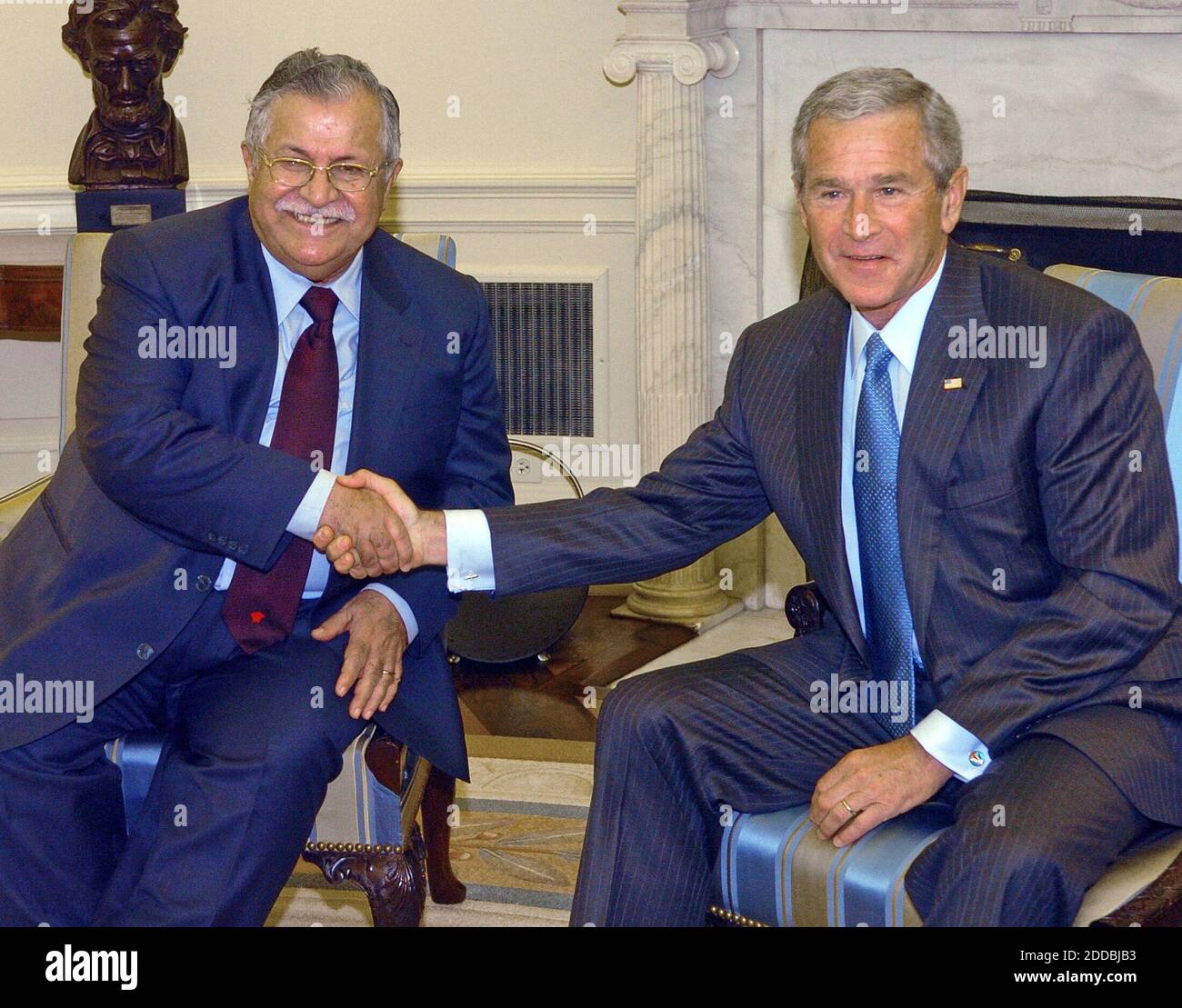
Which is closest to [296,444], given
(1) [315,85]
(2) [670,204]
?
(1) [315,85]

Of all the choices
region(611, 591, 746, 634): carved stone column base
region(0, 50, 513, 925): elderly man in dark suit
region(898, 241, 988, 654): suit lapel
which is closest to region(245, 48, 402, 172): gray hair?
region(0, 50, 513, 925): elderly man in dark suit

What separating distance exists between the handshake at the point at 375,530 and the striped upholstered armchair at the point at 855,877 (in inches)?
25.4

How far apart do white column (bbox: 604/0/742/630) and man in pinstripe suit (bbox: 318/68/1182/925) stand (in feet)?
6.76

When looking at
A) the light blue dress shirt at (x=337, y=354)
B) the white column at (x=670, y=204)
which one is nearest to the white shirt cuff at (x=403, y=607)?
the light blue dress shirt at (x=337, y=354)

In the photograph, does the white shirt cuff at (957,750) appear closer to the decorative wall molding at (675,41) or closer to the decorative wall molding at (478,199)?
the decorative wall molding at (675,41)

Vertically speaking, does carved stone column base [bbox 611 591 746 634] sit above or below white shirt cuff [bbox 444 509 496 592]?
below

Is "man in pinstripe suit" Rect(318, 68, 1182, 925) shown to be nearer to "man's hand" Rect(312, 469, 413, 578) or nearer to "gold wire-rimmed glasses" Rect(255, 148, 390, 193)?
"man's hand" Rect(312, 469, 413, 578)

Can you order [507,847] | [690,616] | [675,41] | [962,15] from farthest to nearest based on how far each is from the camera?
[690,616], [675,41], [962,15], [507,847]

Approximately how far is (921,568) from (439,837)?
Answer: 119 cm

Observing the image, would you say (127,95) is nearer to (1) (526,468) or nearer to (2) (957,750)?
(1) (526,468)

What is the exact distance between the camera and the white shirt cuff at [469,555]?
93.0 inches

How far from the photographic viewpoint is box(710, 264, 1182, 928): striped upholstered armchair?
1.90 m

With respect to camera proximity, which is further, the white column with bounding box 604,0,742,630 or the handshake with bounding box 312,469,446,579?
the white column with bounding box 604,0,742,630

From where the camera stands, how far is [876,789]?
79.8 inches
